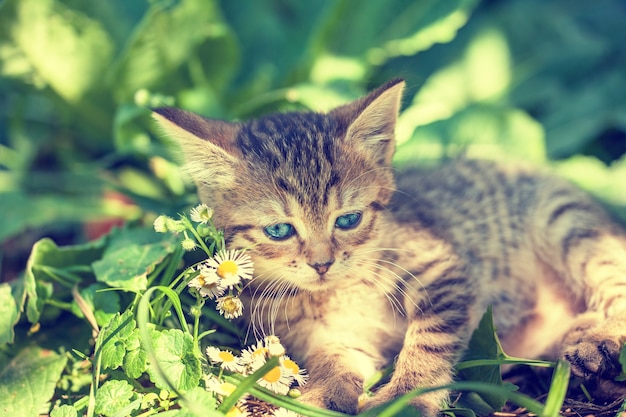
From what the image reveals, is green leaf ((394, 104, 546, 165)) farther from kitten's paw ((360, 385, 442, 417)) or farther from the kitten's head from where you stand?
kitten's paw ((360, 385, 442, 417))

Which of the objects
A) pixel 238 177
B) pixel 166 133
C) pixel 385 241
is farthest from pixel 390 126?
pixel 166 133

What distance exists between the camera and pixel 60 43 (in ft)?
11.4

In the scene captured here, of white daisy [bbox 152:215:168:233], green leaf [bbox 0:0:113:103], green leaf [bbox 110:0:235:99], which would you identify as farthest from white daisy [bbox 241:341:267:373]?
green leaf [bbox 0:0:113:103]

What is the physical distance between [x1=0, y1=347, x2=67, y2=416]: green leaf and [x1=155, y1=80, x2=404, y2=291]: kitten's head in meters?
0.86

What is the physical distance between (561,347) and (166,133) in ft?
5.59

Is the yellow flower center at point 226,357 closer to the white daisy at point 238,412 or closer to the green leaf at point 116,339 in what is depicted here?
the white daisy at point 238,412

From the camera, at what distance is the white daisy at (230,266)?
6.64ft

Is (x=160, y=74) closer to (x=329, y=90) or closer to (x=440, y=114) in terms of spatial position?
(x=329, y=90)

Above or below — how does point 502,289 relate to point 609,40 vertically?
below

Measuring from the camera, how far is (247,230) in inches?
90.1

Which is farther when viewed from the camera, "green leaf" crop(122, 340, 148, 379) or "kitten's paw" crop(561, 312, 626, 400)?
"kitten's paw" crop(561, 312, 626, 400)

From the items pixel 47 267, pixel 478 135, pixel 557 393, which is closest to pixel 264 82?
pixel 478 135

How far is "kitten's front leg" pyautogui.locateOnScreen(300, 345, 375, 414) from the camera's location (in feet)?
7.12

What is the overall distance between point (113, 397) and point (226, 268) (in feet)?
1.82
